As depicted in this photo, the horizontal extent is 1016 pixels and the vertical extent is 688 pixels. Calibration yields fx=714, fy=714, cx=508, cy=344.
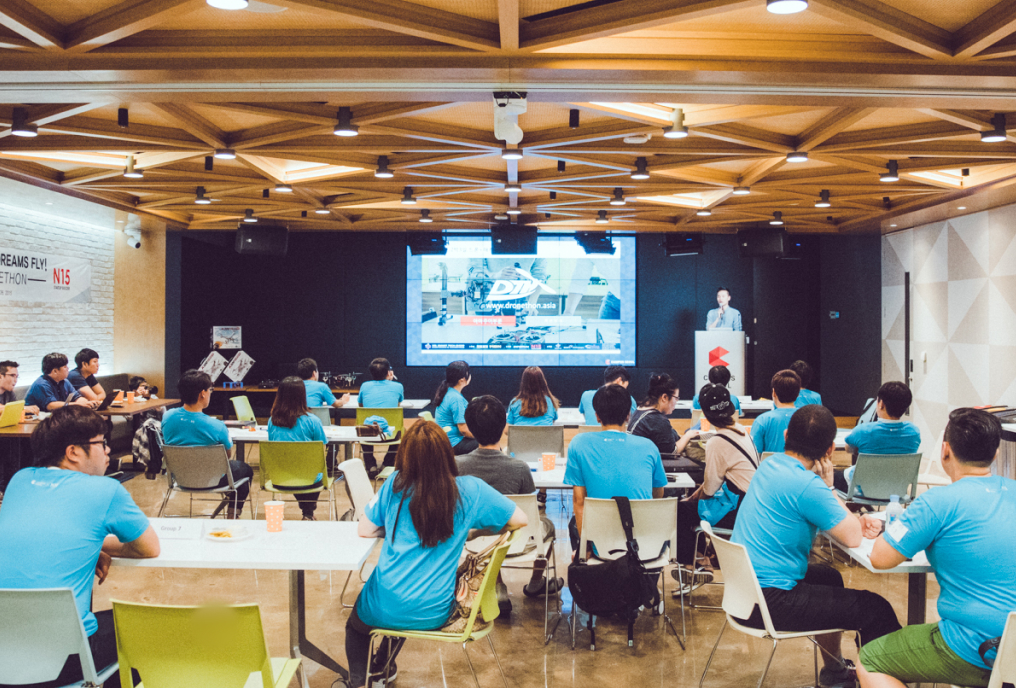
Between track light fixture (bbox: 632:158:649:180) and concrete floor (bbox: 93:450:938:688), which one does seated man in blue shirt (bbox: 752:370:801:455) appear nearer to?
concrete floor (bbox: 93:450:938:688)

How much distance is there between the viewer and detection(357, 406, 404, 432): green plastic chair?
22.0 feet

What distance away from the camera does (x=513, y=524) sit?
2760 mm

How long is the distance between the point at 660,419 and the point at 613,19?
248 cm

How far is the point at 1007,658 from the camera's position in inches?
85.4

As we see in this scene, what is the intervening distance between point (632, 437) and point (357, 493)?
5.15ft

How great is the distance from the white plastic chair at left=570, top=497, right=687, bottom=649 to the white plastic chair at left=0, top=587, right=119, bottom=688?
7.13 feet

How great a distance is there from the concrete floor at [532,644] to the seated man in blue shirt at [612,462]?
2.31 ft

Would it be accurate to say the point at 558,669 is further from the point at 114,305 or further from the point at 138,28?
the point at 114,305

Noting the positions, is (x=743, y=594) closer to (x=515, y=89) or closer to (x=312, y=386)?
Answer: (x=515, y=89)

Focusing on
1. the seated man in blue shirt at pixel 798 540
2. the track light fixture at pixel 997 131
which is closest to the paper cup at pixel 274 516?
the seated man in blue shirt at pixel 798 540

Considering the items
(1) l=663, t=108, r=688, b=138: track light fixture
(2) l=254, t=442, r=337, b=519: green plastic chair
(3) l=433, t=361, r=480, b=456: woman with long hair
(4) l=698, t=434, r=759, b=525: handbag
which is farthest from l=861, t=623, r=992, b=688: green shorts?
(2) l=254, t=442, r=337, b=519: green plastic chair

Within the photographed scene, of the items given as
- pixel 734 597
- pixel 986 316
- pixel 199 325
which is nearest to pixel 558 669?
pixel 734 597

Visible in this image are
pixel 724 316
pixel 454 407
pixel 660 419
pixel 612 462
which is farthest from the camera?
pixel 724 316

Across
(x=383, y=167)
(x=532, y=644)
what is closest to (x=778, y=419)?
(x=532, y=644)
